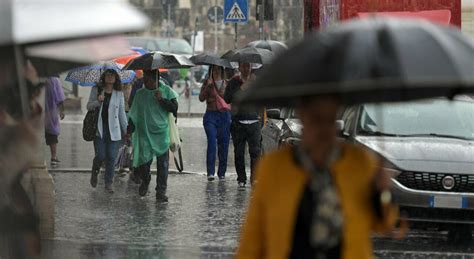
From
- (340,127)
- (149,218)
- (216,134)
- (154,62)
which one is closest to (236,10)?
(216,134)

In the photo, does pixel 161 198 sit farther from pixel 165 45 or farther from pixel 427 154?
pixel 165 45

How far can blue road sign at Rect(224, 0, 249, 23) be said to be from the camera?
2470 centimetres

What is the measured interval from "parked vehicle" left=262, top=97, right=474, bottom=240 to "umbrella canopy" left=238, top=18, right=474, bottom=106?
5.68 meters

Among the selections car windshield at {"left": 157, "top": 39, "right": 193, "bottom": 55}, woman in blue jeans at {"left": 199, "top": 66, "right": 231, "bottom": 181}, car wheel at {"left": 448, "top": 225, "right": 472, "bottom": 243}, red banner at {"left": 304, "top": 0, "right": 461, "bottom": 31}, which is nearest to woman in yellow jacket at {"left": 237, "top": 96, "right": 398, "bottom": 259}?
car wheel at {"left": 448, "top": 225, "right": 472, "bottom": 243}

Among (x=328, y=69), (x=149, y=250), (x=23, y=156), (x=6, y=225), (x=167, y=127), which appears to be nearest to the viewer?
(x=328, y=69)

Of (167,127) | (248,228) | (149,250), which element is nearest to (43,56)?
(248,228)

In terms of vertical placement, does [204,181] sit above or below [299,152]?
below

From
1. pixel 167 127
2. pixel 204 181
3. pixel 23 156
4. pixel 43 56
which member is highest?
pixel 43 56

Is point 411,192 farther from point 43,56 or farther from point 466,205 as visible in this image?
point 43,56

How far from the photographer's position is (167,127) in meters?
15.6

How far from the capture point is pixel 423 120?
12.8 m

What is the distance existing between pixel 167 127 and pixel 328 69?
10776 mm

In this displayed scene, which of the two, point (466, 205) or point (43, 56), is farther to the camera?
point (466, 205)

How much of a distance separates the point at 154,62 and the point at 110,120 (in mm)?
1073
